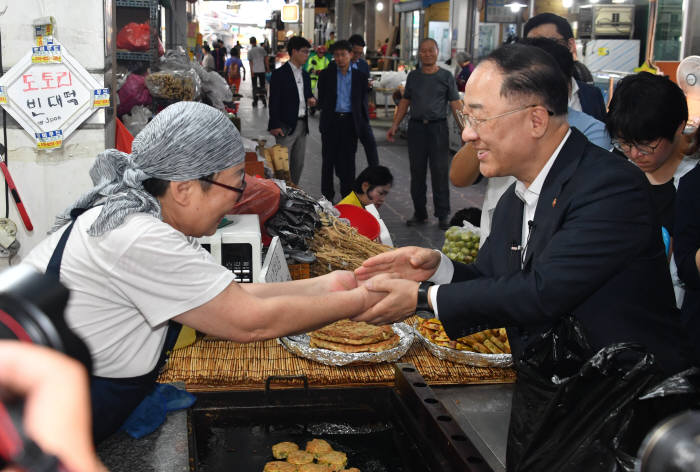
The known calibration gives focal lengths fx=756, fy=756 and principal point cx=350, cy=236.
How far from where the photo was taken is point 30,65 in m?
4.46

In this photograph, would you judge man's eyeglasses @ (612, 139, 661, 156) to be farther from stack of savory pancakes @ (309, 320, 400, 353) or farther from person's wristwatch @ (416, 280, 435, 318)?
person's wristwatch @ (416, 280, 435, 318)

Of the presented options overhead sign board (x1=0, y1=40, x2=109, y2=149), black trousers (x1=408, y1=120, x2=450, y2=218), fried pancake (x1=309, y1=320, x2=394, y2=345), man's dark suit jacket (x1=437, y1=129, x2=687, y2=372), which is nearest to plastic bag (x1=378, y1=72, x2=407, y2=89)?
black trousers (x1=408, y1=120, x2=450, y2=218)

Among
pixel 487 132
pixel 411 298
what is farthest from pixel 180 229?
pixel 487 132

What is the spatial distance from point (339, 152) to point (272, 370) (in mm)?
6972

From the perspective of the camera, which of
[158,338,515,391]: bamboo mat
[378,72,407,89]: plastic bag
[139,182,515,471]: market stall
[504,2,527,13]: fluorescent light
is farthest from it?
[378,72,407,89]: plastic bag

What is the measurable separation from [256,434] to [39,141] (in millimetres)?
2549

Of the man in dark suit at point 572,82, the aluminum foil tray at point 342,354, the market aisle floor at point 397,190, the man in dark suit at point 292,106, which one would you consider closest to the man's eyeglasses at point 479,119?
the aluminum foil tray at point 342,354

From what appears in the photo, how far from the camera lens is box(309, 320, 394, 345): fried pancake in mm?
3547

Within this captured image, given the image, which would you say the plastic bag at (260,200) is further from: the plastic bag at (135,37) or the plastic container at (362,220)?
the plastic bag at (135,37)

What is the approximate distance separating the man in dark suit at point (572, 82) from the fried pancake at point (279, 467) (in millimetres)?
2750

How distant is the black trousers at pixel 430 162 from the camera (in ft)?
30.2

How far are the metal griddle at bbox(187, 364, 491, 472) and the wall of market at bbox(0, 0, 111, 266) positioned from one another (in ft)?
7.43

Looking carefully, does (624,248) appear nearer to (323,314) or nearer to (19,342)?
(323,314)

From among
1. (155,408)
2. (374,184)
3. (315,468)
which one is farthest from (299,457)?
(374,184)
